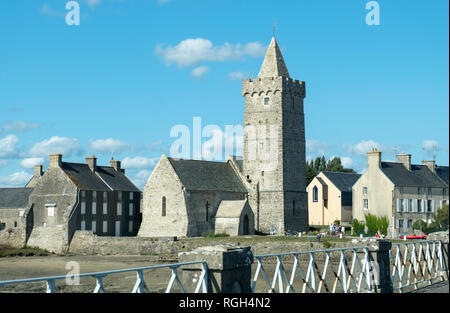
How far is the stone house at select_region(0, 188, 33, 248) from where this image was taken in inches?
2067

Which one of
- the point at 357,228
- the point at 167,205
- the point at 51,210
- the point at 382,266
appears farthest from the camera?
the point at 51,210

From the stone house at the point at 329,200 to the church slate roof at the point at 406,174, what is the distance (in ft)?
43.1

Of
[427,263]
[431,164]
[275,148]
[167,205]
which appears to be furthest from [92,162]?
[427,263]

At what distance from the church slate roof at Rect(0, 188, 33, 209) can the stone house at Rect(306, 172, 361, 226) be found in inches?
1077

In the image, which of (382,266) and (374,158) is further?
(374,158)

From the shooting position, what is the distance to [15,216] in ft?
182

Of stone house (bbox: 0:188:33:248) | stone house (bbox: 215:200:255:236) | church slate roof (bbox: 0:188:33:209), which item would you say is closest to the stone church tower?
stone house (bbox: 215:200:255:236)

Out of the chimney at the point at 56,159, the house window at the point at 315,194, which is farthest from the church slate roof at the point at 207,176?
the house window at the point at 315,194

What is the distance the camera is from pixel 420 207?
162 ft

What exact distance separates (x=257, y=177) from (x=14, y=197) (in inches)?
853

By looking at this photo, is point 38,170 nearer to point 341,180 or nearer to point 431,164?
point 341,180

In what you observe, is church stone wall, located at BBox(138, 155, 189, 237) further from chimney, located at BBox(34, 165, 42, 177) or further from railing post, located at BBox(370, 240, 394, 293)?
railing post, located at BBox(370, 240, 394, 293)

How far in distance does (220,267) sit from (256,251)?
35038 mm
